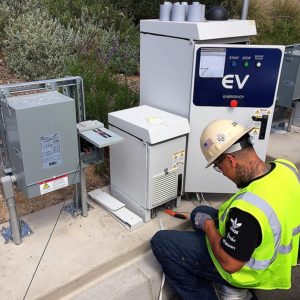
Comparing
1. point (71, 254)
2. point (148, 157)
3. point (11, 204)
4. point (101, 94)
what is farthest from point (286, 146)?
point (11, 204)

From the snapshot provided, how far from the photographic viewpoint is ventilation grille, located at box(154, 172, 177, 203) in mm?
2903

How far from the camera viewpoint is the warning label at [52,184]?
8.20ft

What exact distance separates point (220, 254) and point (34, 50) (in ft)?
15.2

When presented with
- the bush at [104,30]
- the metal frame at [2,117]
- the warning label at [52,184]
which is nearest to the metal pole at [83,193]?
the metal frame at [2,117]

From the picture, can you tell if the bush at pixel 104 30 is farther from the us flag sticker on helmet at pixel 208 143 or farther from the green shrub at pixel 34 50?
the us flag sticker on helmet at pixel 208 143

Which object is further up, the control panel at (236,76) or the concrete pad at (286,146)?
the control panel at (236,76)

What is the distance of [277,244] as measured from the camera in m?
1.88

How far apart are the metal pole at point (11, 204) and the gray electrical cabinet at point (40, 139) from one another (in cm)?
7

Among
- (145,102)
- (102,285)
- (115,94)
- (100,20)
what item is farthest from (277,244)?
(100,20)

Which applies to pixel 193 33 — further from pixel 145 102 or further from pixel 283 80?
pixel 283 80

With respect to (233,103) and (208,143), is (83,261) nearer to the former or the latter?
(208,143)

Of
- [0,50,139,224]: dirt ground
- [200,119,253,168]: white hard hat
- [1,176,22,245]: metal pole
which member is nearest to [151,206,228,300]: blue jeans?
[200,119,253,168]: white hard hat

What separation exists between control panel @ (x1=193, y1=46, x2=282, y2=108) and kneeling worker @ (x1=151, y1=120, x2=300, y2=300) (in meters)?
0.83

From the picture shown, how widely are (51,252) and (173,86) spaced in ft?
5.36
